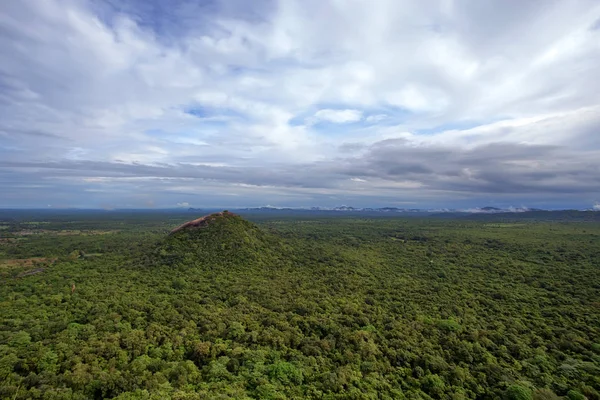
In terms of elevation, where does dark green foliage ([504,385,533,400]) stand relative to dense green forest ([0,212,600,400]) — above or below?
below

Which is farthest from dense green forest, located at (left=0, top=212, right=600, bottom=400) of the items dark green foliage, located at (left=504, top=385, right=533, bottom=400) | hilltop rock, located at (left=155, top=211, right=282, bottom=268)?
hilltop rock, located at (left=155, top=211, right=282, bottom=268)

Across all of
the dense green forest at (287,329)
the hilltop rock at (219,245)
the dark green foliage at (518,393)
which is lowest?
the dark green foliage at (518,393)

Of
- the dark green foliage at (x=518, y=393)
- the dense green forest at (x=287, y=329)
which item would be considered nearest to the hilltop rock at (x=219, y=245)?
the dense green forest at (x=287, y=329)

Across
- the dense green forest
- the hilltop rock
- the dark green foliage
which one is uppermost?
the hilltop rock

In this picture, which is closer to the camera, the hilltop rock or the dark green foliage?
the dark green foliage

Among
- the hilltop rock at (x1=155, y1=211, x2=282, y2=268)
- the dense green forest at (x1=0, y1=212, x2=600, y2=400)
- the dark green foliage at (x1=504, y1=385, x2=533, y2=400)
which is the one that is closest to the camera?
the dense green forest at (x1=0, y1=212, x2=600, y2=400)

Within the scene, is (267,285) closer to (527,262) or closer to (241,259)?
(241,259)

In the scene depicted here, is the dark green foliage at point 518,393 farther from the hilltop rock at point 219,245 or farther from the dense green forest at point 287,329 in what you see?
the hilltop rock at point 219,245

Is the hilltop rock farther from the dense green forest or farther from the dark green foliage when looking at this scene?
the dark green foliage
